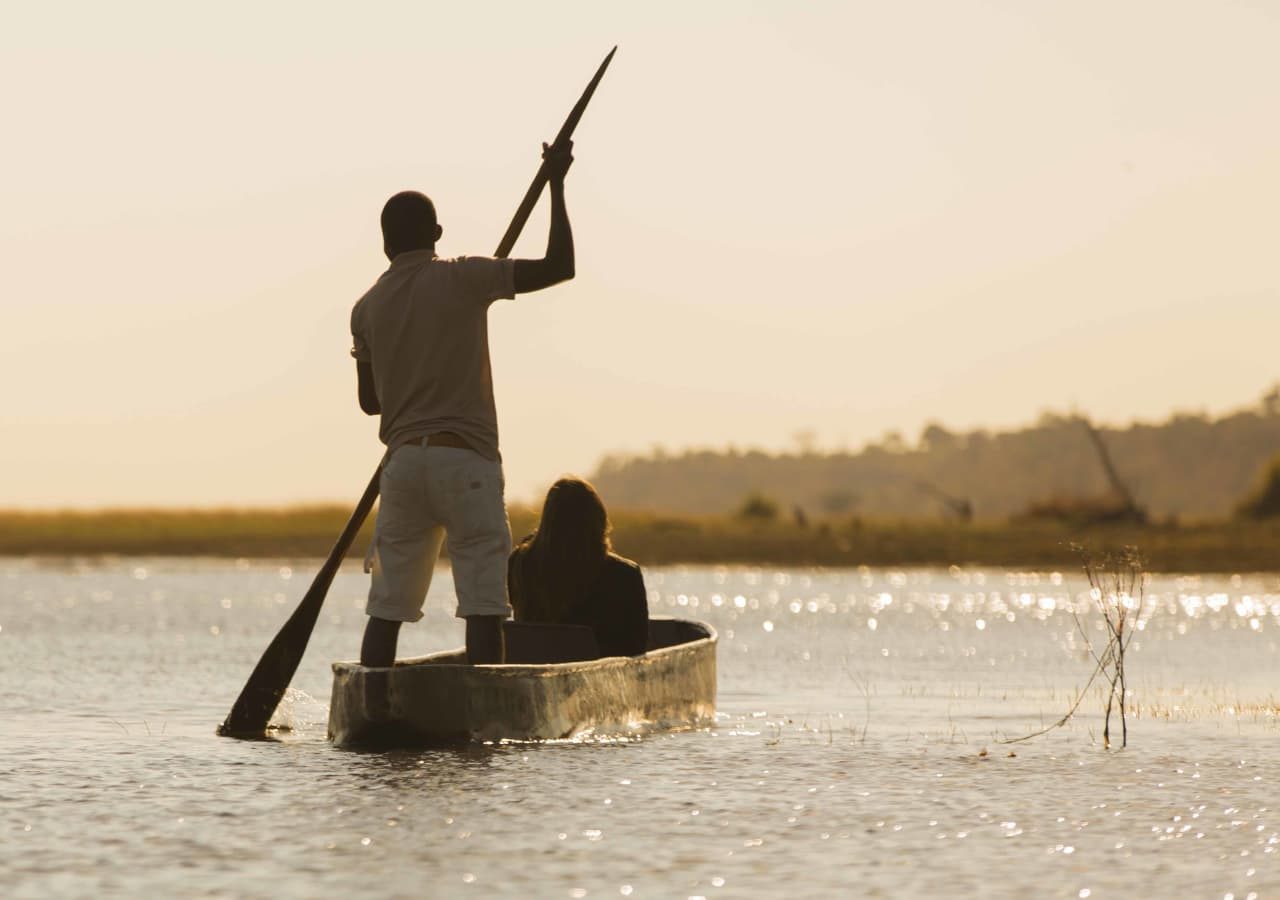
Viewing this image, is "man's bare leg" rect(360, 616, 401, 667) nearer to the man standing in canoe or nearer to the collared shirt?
the man standing in canoe

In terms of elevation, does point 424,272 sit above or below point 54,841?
above

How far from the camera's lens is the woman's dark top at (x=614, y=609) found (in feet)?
37.6

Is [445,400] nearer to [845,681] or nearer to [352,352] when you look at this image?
[352,352]

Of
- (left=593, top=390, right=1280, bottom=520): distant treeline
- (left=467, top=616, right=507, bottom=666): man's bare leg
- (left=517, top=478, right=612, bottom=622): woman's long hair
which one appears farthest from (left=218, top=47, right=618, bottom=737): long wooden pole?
(left=593, top=390, right=1280, bottom=520): distant treeline

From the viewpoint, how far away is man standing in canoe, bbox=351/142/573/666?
952 cm

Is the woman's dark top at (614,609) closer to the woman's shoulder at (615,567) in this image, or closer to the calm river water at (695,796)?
the woman's shoulder at (615,567)

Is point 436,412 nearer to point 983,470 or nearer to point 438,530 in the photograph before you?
point 438,530

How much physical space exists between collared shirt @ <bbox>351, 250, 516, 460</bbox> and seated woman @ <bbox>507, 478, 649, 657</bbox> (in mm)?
1644

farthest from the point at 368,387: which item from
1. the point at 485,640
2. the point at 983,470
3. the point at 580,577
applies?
the point at 983,470

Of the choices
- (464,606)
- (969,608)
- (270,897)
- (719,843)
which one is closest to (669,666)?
(464,606)

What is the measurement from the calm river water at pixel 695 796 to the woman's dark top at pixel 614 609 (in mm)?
641

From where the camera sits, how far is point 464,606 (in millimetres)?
9789

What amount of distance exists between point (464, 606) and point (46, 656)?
369 inches

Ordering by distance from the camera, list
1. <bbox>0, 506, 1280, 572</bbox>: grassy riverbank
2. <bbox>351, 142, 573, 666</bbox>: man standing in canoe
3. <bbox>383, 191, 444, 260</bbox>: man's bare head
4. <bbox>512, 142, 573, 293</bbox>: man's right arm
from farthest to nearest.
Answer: <bbox>0, 506, 1280, 572</bbox>: grassy riverbank
<bbox>383, 191, 444, 260</bbox>: man's bare head
<bbox>351, 142, 573, 666</bbox>: man standing in canoe
<bbox>512, 142, 573, 293</bbox>: man's right arm
